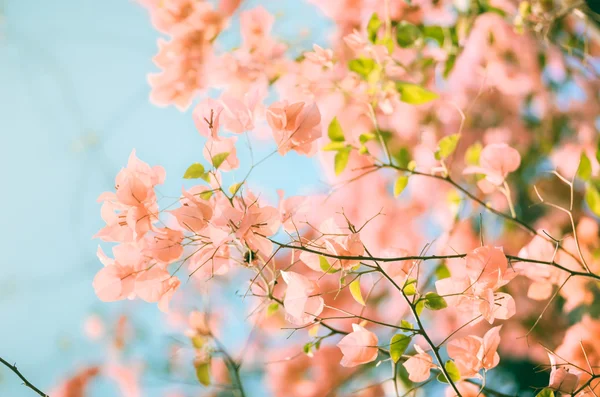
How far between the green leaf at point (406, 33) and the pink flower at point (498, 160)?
31 centimetres

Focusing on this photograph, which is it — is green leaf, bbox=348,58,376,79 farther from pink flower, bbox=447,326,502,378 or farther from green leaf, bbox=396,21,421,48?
pink flower, bbox=447,326,502,378

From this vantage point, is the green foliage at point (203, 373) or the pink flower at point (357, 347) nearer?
the pink flower at point (357, 347)

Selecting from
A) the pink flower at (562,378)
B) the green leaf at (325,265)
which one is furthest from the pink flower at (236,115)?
the pink flower at (562,378)

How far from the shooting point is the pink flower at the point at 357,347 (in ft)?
1.42

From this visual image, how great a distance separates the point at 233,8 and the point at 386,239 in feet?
4.05

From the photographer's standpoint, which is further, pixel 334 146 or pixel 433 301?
pixel 334 146

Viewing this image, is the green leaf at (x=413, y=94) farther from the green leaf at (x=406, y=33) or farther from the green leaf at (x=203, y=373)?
the green leaf at (x=203, y=373)

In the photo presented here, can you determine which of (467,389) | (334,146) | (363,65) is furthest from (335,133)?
(467,389)

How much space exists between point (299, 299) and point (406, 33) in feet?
1.83

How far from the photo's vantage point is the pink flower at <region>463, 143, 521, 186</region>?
557 mm

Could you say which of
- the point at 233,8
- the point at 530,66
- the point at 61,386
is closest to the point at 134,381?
the point at 61,386

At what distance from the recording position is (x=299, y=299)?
431 mm

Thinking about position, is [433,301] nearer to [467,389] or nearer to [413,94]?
[467,389]

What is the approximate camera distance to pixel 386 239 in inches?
81.7
